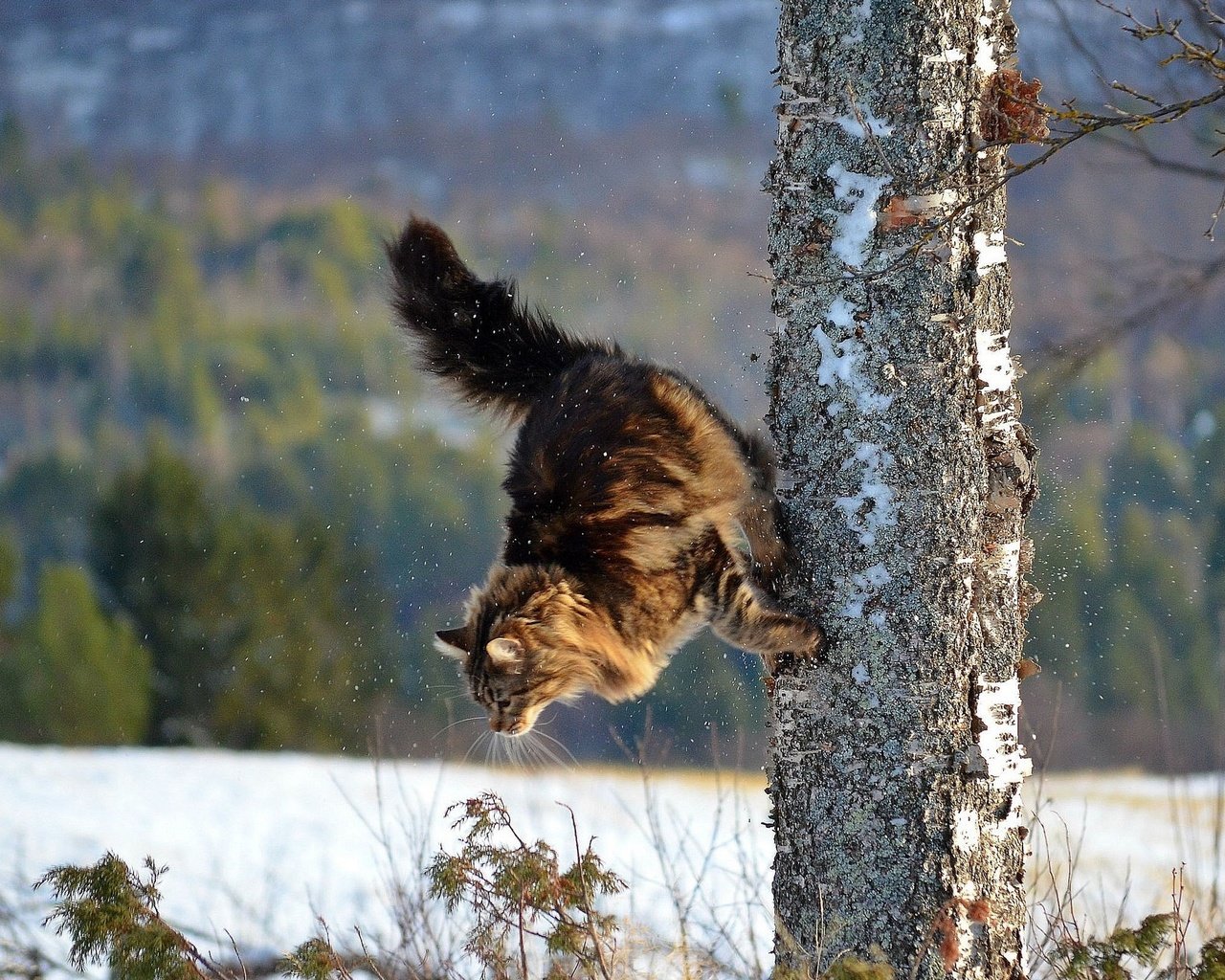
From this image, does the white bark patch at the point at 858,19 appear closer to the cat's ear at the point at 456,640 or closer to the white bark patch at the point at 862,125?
the white bark patch at the point at 862,125

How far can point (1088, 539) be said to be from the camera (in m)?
23.4

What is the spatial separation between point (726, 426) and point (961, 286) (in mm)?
802

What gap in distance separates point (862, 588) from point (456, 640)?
110cm

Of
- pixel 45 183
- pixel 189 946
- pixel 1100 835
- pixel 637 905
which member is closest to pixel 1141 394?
pixel 1100 835

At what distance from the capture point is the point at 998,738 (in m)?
2.50

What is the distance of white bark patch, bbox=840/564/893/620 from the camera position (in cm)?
253

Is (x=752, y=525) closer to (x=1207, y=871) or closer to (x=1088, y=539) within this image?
(x=1207, y=871)

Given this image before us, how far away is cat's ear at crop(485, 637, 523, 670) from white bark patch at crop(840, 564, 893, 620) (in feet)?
2.67

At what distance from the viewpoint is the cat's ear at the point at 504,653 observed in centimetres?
275

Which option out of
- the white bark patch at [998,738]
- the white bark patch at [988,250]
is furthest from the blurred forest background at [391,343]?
the white bark patch at [998,738]

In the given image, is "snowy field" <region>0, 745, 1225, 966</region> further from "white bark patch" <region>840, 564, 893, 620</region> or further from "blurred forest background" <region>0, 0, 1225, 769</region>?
"white bark patch" <region>840, 564, 893, 620</region>

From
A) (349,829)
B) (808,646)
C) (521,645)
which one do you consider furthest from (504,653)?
(349,829)

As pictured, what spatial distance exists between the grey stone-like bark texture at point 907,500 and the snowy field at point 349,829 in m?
0.95

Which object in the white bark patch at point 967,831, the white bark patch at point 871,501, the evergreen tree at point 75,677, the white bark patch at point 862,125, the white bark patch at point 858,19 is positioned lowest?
the evergreen tree at point 75,677
